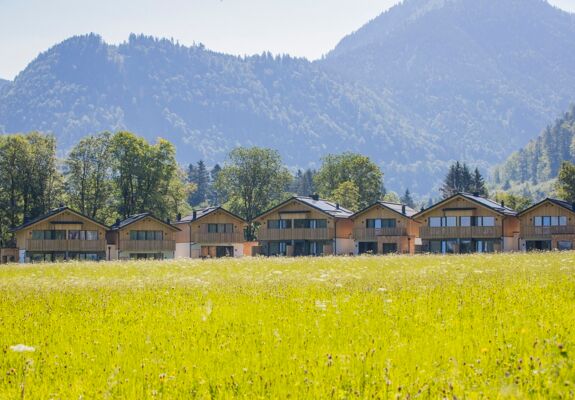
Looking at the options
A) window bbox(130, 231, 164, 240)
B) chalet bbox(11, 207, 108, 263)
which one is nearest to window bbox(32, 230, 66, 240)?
chalet bbox(11, 207, 108, 263)

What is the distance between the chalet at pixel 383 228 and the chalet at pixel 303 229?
90.8 inches

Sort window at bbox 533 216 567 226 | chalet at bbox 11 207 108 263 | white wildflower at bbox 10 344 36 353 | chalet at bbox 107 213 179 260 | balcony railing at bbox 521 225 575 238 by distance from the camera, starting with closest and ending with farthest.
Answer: white wildflower at bbox 10 344 36 353 → balcony railing at bbox 521 225 575 238 → window at bbox 533 216 567 226 → chalet at bbox 11 207 108 263 → chalet at bbox 107 213 179 260

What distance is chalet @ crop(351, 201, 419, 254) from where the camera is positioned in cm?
7625

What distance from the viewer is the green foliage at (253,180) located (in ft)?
343

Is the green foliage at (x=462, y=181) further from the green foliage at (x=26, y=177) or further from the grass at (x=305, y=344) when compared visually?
the grass at (x=305, y=344)

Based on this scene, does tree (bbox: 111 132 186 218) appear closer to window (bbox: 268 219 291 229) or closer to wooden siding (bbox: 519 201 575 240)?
window (bbox: 268 219 291 229)

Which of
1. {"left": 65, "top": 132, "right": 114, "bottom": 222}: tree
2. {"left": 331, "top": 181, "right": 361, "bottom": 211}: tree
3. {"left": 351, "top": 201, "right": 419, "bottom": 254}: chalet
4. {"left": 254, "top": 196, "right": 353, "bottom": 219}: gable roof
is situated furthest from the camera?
{"left": 331, "top": 181, "right": 361, "bottom": 211}: tree

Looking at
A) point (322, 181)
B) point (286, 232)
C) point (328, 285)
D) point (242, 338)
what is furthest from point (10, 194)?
point (242, 338)

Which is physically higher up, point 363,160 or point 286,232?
point 363,160

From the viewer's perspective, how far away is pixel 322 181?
11506cm

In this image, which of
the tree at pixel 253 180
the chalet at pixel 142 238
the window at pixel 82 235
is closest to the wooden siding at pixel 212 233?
the chalet at pixel 142 238

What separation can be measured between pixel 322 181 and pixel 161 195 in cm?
3489

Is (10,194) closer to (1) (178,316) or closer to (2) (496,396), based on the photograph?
(1) (178,316)

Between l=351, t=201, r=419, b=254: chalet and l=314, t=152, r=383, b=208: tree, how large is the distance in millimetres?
29882
